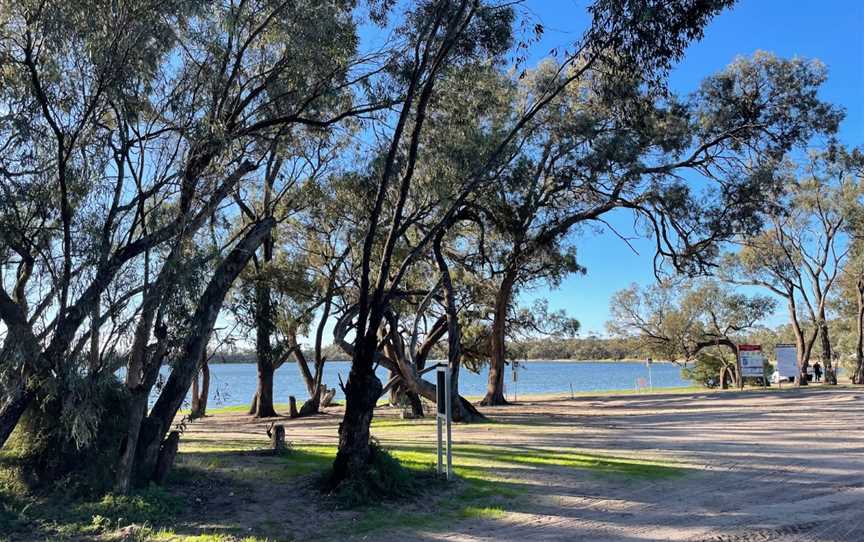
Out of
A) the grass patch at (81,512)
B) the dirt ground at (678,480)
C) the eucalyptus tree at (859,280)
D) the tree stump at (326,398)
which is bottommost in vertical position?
the dirt ground at (678,480)

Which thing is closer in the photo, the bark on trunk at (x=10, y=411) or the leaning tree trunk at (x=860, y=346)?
the bark on trunk at (x=10, y=411)

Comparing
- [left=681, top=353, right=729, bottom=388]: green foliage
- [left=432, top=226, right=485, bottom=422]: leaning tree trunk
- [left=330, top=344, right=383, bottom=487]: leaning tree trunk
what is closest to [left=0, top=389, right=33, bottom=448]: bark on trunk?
[left=330, top=344, right=383, bottom=487]: leaning tree trunk

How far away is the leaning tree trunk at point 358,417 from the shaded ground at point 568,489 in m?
0.54

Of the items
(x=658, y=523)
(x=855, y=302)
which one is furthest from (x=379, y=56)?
(x=855, y=302)

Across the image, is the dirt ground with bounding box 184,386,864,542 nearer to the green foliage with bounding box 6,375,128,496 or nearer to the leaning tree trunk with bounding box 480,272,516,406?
the green foliage with bounding box 6,375,128,496

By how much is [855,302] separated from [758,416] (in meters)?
29.2

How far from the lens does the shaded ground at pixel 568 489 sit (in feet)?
24.5

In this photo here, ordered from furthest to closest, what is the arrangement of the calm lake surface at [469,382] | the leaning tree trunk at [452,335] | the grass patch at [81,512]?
the calm lake surface at [469,382]
the leaning tree trunk at [452,335]
the grass patch at [81,512]

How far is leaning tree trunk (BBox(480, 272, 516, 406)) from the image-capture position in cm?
2439

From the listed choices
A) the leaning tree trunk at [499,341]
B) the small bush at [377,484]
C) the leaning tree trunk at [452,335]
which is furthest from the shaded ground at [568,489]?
the leaning tree trunk at [499,341]

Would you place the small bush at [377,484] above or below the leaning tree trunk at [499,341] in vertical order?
below

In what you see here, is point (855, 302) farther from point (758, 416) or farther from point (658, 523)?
point (658, 523)

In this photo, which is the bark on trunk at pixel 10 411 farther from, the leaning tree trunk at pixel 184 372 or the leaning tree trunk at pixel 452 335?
the leaning tree trunk at pixel 452 335

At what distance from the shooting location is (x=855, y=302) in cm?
4400
